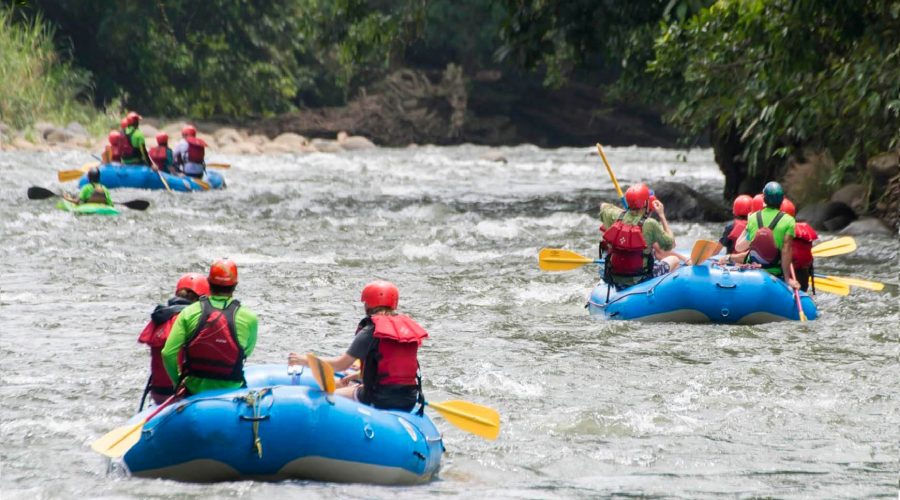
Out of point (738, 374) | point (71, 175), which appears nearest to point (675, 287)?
point (738, 374)

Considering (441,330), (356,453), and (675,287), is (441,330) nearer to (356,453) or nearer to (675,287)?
(675,287)

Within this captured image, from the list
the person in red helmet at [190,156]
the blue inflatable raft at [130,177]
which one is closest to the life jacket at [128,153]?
the blue inflatable raft at [130,177]

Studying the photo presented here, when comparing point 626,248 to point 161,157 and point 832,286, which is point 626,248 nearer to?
point 832,286

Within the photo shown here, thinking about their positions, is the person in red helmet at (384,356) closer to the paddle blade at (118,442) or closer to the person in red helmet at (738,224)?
the paddle blade at (118,442)

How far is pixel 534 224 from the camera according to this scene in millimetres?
18375

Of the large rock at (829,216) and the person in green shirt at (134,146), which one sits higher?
the person in green shirt at (134,146)

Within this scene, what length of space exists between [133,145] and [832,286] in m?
12.8

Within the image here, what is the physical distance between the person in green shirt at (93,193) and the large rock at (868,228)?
30.0ft

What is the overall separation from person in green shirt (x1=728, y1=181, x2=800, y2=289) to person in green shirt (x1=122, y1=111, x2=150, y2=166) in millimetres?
12103

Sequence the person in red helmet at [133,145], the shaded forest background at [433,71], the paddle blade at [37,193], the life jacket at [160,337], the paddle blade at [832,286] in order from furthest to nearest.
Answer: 1. the person in red helmet at [133,145]
2. the paddle blade at [37,193]
3. the shaded forest background at [433,71]
4. the paddle blade at [832,286]
5. the life jacket at [160,337]

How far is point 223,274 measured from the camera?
6746 mm

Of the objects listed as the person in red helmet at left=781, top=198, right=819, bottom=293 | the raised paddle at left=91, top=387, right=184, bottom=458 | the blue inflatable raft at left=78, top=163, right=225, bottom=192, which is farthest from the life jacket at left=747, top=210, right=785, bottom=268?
the blue inflatable raft at left=78, top=163, right=225, bottom=192

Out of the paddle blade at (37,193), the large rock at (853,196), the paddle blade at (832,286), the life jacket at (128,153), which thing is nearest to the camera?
the paddle blade at (832,286)

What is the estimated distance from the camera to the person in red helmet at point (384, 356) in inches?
262
